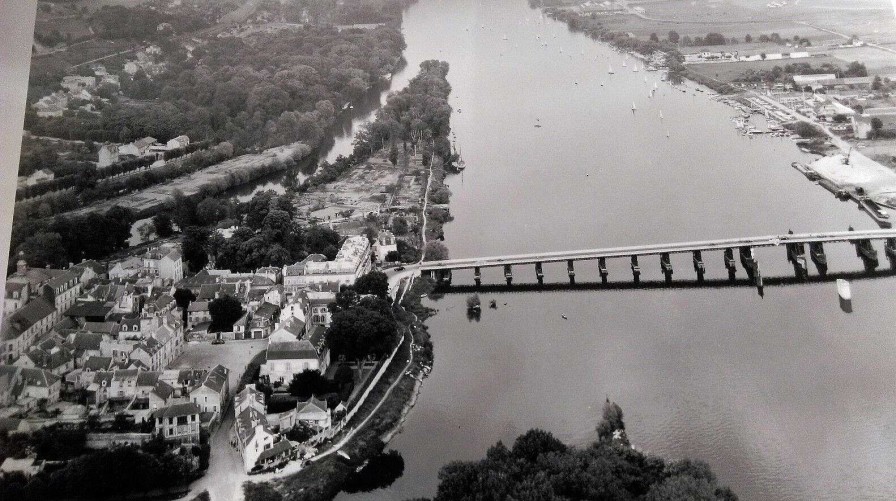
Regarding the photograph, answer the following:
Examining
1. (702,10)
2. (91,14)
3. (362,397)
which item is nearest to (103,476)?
(362,397)

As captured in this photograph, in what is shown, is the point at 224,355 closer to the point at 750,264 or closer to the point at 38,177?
the point at 38,177

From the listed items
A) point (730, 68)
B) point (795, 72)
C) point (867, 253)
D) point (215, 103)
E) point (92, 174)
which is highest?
point (730, 68)

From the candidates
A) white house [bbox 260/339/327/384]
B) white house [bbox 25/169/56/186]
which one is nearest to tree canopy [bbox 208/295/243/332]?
white house [bbox 260/339/327/384]

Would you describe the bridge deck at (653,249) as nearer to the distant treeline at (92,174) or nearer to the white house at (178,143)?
the distant treeline at (92,174)

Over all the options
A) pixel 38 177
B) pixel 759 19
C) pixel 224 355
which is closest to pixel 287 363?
pixel 224 355

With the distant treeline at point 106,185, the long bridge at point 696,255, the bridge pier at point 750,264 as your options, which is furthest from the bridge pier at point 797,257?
the distant treeline at point 106,185

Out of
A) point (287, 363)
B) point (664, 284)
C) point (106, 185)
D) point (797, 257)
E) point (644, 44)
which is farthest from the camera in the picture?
point (644, 44)

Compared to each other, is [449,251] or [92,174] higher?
[92,174]
